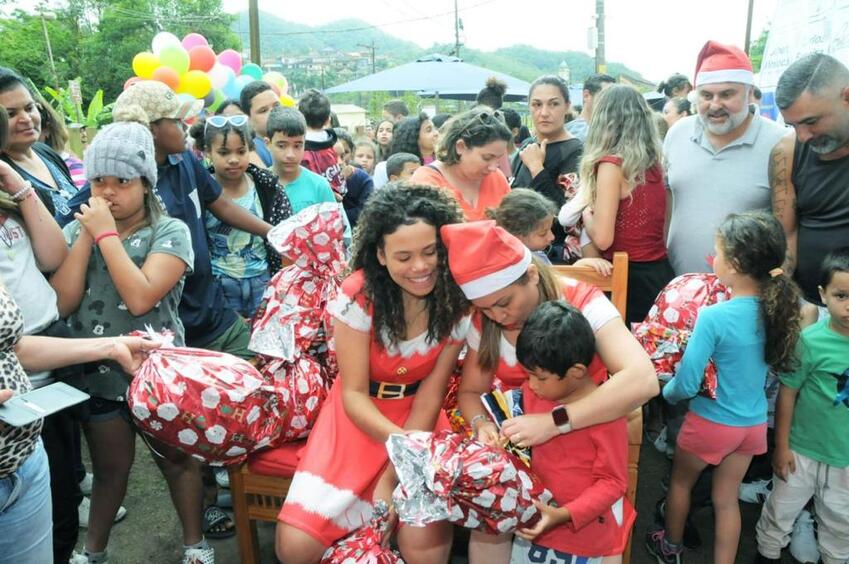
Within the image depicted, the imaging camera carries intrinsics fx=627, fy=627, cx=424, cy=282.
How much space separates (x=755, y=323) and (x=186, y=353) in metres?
2.04

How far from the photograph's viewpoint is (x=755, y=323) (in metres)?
2.30

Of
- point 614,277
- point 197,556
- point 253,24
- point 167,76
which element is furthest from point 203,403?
point 253,24

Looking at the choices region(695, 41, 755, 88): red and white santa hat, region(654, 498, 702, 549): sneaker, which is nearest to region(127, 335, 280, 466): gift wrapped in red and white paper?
region(654, 498, 702, 549): sneaker

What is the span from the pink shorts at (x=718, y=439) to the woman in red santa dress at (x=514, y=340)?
0.55 meters

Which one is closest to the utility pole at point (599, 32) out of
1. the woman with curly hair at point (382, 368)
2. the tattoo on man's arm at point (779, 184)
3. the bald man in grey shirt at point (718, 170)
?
the bald man in grey shirt at point (718, 170)

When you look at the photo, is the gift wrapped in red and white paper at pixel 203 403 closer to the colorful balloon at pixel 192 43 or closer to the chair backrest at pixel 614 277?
the chair backrest at pixel 614 277

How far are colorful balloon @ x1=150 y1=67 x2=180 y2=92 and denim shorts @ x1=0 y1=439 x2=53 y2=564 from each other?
6077 mm

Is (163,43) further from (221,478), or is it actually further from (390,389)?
(390,389)

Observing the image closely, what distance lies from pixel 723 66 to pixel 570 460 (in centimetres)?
213

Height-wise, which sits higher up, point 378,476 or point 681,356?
point 681,356

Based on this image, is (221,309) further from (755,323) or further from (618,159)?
(755,323)

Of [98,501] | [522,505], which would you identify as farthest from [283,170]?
[522,505]

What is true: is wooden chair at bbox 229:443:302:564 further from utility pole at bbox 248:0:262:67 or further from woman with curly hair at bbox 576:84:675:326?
utility pole at bbox 248:0:262:67

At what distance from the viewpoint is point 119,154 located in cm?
224
